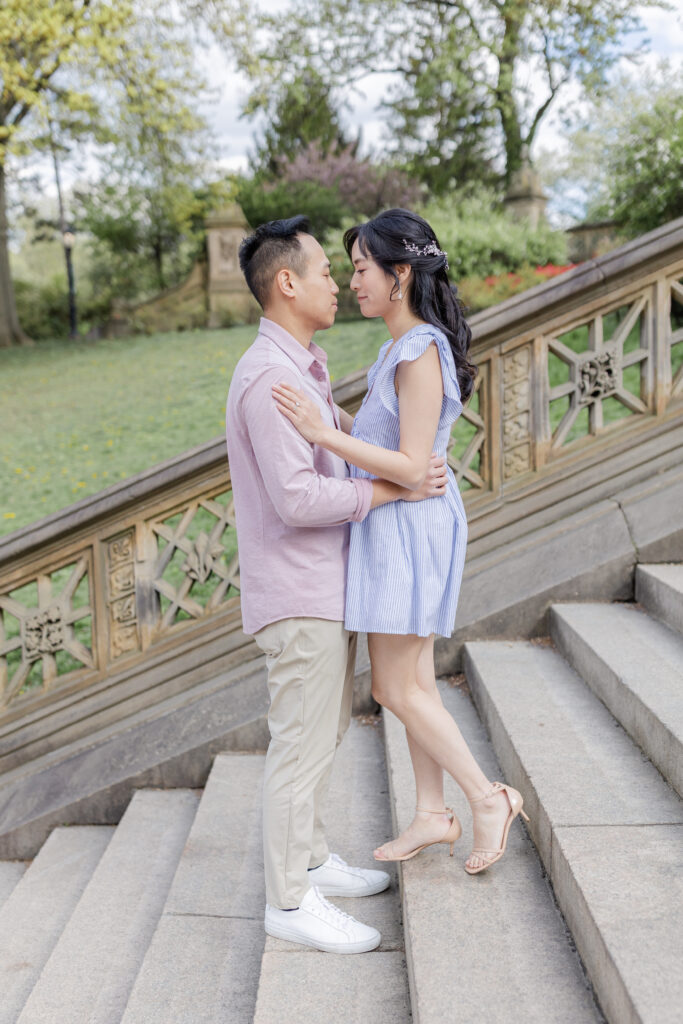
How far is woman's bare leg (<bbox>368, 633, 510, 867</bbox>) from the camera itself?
2693 millimetres

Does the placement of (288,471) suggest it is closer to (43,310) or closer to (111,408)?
(111,408)

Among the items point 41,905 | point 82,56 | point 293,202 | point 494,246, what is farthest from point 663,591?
point 293,202

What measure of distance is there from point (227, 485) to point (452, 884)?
2251 mm

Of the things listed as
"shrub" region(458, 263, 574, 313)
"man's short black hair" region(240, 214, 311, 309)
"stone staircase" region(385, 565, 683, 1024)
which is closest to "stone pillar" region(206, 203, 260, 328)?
"shrub" region(458, 263, 574, 313)

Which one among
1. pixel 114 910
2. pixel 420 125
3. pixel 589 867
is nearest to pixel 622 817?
pixel 589 867

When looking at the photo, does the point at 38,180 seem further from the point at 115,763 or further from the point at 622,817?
the point at 622,817

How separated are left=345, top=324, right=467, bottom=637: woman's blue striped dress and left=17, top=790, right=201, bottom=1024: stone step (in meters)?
1.52

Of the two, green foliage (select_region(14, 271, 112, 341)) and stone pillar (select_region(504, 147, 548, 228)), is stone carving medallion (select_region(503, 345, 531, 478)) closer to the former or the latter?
stone pillar (select_region(504, 147, 548, 228))

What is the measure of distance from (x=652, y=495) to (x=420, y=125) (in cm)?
2543

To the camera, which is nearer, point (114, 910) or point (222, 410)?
point (114, 910)

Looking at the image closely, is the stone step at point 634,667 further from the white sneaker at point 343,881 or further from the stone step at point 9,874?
the stone step at point 9,874

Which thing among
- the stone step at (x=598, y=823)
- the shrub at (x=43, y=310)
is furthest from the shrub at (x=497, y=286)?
the shrub at (x=43, y=310)

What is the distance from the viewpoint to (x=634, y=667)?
3404 mm

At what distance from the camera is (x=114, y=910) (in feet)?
11.2
